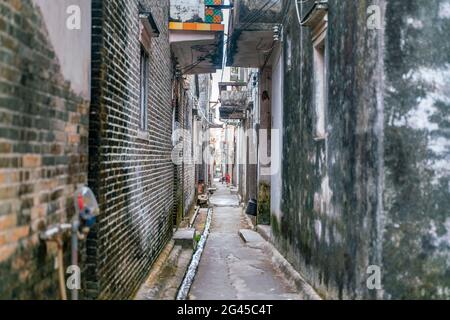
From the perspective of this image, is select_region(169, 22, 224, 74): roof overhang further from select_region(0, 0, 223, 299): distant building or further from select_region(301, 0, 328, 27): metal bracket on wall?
select_region(301, 0, 328, 27): metal bracket on wall

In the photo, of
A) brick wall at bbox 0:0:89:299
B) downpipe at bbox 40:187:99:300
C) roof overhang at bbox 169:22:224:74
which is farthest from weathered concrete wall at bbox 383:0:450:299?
roof overhang at bbox 169:22:224:74

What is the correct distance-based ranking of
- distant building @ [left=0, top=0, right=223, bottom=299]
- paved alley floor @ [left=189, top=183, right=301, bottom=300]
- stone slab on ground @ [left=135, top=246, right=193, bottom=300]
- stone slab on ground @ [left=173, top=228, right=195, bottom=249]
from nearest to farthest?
distant building @ [left=0, top=0, right=223, bottom=299]
stone slab on ground @ [left=135, top=246, right=193, bottom=300]
paved alley floor @ [left=189, top=183, right=301, bottom=300]
stone slab on ground @ [left=173, top=228, right=195, bottom=249]

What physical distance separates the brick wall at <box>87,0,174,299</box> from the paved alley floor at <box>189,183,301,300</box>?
38.1 inches

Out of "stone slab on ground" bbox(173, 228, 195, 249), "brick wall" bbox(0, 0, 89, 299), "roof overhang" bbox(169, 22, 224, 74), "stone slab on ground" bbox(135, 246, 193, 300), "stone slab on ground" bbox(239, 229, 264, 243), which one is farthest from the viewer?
"stone slab on ground" bbox(239, 229, 264, 243)

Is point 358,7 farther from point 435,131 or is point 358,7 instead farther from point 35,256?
point 35,256

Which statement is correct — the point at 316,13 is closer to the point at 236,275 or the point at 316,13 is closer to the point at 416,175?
the point at 416,175

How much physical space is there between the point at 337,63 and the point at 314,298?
2.81 m

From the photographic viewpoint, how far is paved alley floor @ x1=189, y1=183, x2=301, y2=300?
23.4ft

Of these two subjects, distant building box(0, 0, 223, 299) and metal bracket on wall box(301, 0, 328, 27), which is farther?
metal bracket on wall box(301, 0, 328, 27)

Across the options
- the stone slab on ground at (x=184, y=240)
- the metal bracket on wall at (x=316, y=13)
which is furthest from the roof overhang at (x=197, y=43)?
the metal bracket on wall at (x=316, y=13)

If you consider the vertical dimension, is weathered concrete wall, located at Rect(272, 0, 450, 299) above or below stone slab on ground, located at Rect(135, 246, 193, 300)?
above

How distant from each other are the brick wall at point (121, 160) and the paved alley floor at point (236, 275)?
97 centimetres

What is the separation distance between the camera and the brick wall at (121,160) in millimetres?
4793

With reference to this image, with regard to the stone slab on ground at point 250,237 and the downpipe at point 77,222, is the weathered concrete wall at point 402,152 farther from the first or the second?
the stone slab on ground at point 250,237
